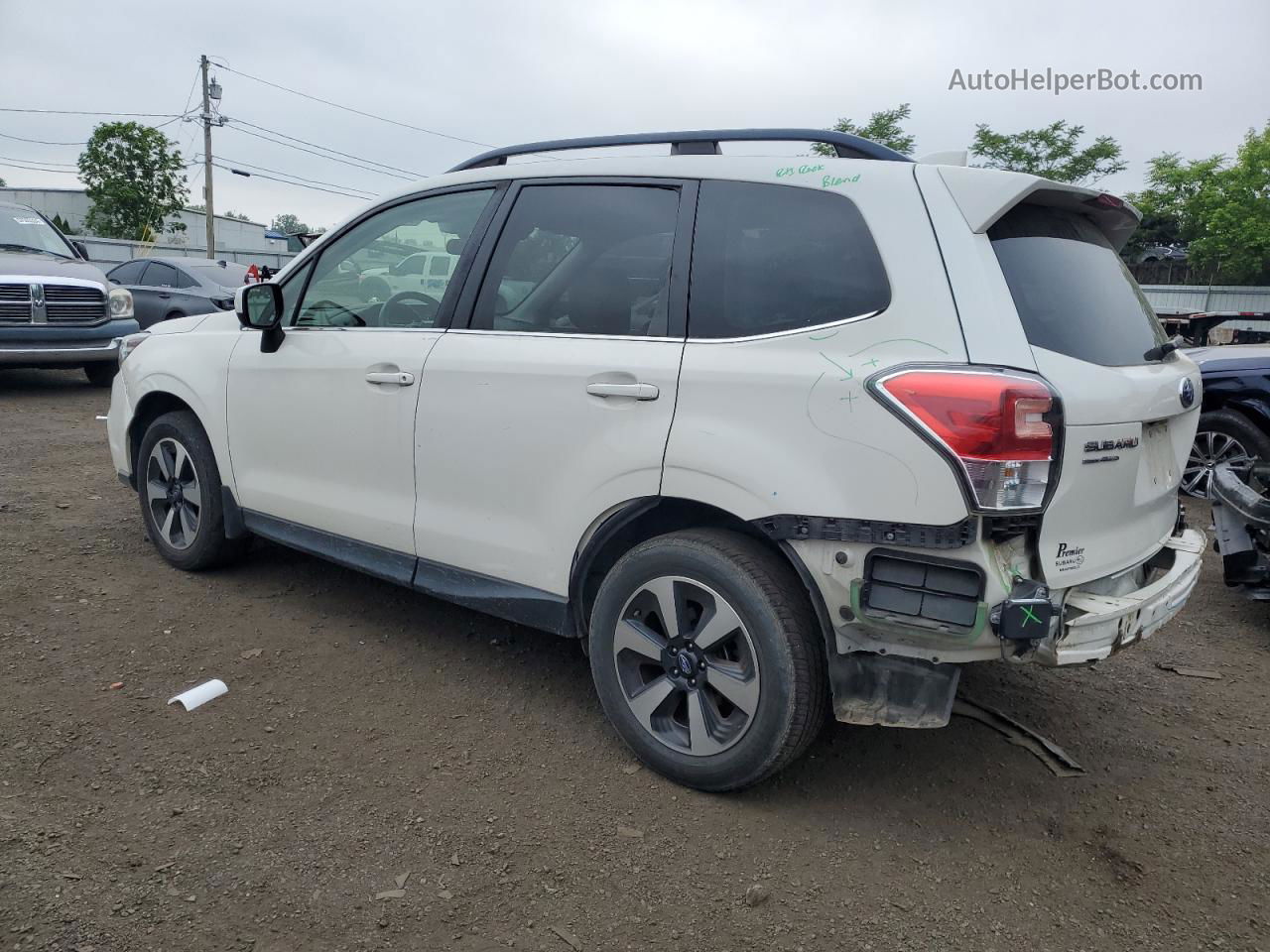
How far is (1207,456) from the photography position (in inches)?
261

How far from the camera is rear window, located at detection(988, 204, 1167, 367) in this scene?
252 cm

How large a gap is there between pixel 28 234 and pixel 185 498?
25.9 ft

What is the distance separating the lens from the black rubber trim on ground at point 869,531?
2320mm

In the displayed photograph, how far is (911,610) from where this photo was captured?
2398mm

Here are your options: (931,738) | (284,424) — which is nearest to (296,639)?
(284,424)

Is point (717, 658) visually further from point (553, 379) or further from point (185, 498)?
point (185, 498)

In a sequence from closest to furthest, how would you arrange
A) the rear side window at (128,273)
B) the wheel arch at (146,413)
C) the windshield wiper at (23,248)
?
the wheel arch at (146,413) → the windshield wiper at (23,248) → the rear side window at (128,273)

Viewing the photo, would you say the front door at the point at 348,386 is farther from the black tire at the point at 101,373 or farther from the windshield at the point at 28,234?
the windshield at the point at 28,234

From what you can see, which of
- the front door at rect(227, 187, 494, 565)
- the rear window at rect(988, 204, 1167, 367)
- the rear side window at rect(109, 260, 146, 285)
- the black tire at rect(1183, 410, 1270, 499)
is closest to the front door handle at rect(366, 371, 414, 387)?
the front door at rect(227, 187, 494, 565)

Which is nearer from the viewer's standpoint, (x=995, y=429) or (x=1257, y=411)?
(x=995, y=429)

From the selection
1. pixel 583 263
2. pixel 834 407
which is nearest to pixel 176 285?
pixel 583 263

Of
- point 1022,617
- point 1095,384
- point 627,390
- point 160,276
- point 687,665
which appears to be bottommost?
point 687,665

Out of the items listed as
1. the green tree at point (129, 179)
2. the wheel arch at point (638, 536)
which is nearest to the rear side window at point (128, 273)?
the wheel arch at point (638, 536)

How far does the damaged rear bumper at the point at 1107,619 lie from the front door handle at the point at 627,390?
126 centimetres
